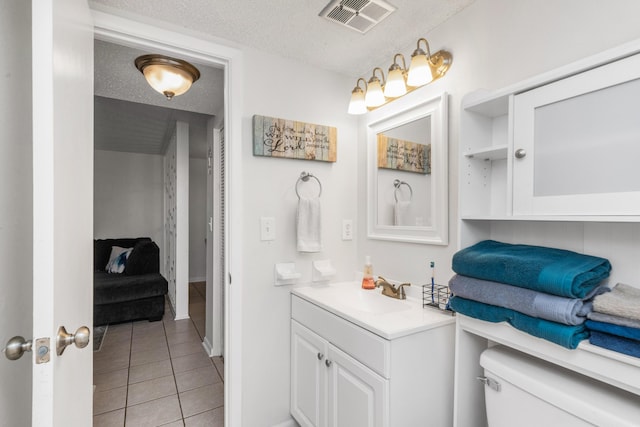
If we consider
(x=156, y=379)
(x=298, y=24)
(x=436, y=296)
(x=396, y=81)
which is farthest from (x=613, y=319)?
(x=156, y=379)

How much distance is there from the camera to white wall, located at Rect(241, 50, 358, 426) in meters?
1.69

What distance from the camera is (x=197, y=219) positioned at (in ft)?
19.8

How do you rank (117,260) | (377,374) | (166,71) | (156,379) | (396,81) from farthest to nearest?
(117,260), (156,379), (166,71), (396,81), (377,374)

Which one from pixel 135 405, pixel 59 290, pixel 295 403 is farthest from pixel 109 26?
pixel 135 405

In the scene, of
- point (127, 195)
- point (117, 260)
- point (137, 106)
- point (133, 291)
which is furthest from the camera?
point (127, 195)

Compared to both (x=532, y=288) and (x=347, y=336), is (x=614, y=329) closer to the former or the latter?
(x=532, y=288)

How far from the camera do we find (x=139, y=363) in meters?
2.65

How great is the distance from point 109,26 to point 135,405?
2.27 metres

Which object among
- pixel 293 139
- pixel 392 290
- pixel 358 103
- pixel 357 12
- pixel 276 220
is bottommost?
pixel 392 290

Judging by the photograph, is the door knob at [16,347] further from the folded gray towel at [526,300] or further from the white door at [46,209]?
the folded gray towel at [526,300]

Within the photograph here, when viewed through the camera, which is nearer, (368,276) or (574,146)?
(574,146)

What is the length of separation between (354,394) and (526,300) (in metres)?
0.78

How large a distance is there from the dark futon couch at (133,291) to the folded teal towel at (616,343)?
4020 mm

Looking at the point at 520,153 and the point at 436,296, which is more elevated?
the point at 520,153
